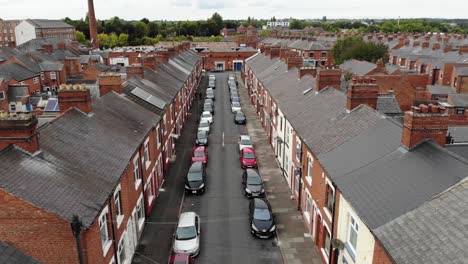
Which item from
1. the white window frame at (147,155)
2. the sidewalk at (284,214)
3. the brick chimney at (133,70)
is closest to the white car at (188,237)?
the white window frame at (147,155)

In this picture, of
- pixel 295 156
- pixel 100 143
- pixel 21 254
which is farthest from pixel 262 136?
pixel 21 254

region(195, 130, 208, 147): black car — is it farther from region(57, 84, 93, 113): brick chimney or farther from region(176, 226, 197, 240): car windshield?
region(176, 226, 197, 240): car windshield

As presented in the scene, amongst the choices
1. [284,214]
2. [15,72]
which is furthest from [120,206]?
[15,72]

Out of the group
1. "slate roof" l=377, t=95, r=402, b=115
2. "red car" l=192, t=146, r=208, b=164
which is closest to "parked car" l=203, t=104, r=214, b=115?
"red car" l=192, t=146, r=208, b=164

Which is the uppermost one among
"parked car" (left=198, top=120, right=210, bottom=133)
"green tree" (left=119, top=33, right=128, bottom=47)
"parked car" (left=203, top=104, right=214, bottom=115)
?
"green tree" (left=119, top=33, right=128, bottom=47)

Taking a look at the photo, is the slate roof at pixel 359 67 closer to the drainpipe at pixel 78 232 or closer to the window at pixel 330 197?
the window at pixel 330 197
